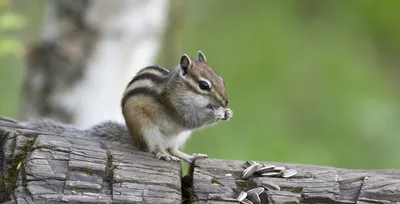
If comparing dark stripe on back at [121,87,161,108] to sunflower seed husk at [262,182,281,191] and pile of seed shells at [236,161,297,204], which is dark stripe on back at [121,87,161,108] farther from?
sunflower seed husk at [262,182,281,191]

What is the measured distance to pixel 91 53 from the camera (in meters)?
5.18

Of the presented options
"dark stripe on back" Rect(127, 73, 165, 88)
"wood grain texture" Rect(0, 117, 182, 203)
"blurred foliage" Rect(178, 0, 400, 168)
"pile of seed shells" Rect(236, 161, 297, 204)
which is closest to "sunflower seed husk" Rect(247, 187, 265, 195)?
"pile of seed shells" Rect(236, 161, 297, 204)

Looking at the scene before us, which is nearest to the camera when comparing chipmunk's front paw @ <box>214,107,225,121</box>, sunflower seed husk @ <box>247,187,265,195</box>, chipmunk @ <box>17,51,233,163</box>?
sunflower seed husk @ <box>247,187,265,195</box>

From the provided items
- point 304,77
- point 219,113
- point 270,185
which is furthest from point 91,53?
point 304,77

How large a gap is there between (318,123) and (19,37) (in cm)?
312

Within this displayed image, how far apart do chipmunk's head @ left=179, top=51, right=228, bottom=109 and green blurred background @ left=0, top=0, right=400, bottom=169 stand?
10.5ft

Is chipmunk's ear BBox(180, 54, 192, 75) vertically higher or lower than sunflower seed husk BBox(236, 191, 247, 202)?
higher

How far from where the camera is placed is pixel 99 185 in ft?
8.71

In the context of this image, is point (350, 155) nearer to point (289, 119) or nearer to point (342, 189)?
point (289, 119)

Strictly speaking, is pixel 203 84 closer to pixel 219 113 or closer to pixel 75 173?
pixel 219 113

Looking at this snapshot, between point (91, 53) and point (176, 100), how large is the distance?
181 centimetres

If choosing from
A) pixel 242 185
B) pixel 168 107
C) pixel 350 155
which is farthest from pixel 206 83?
pixel 350 155

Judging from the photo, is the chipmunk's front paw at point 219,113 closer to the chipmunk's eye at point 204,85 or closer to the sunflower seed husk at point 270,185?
the chipmunk's eye at point 204,85

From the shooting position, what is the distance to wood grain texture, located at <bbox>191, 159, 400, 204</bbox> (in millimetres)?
2779
